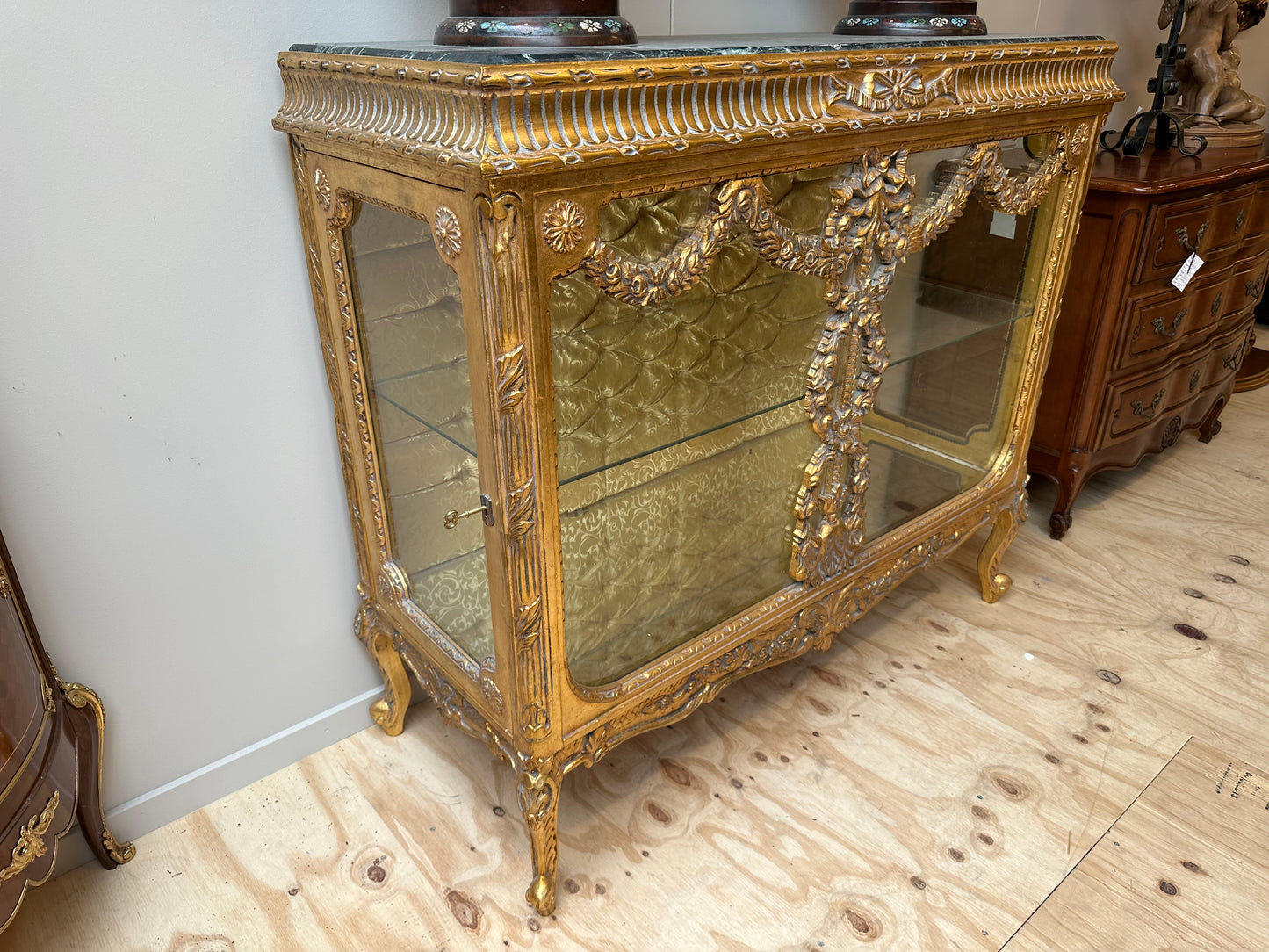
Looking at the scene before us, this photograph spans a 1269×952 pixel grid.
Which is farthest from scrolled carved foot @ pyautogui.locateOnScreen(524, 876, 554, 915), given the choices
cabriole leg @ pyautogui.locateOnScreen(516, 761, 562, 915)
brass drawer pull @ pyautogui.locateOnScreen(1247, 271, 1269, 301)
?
brass drawer pull @ pyautogui.locateOnScreen(1247, 271, 1269, 301)

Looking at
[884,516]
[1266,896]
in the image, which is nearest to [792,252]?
[884,516]

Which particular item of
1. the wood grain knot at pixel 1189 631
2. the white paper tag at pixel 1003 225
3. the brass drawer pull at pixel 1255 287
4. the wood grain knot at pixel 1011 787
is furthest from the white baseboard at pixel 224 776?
the brass drawer pull at pixel 1255 287

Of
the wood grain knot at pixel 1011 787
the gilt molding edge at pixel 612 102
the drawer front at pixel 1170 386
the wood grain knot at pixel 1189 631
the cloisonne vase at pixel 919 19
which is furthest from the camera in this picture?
the drawer front at pixel 1170 386

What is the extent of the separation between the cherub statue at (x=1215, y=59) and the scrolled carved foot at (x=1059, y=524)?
109 centimetres

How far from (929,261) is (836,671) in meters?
0.81

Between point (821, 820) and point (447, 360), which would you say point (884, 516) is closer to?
point (821, 820)

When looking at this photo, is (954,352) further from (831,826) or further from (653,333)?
(831,826)

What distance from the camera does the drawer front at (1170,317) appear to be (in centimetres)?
201

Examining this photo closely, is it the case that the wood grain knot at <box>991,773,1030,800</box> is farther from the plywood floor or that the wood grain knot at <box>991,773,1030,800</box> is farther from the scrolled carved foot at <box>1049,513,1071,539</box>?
the scrolled carved foot at <box>1049,513,1071,539</box>

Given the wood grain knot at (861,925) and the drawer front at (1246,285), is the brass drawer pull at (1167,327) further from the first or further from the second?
the wood grain knot at (861,925)

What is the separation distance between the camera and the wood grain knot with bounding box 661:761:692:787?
149 cm

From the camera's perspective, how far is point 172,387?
3.93 feet

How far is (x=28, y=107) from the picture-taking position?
100 centimetres

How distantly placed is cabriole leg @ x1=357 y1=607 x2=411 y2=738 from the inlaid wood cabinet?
1.28 feet
